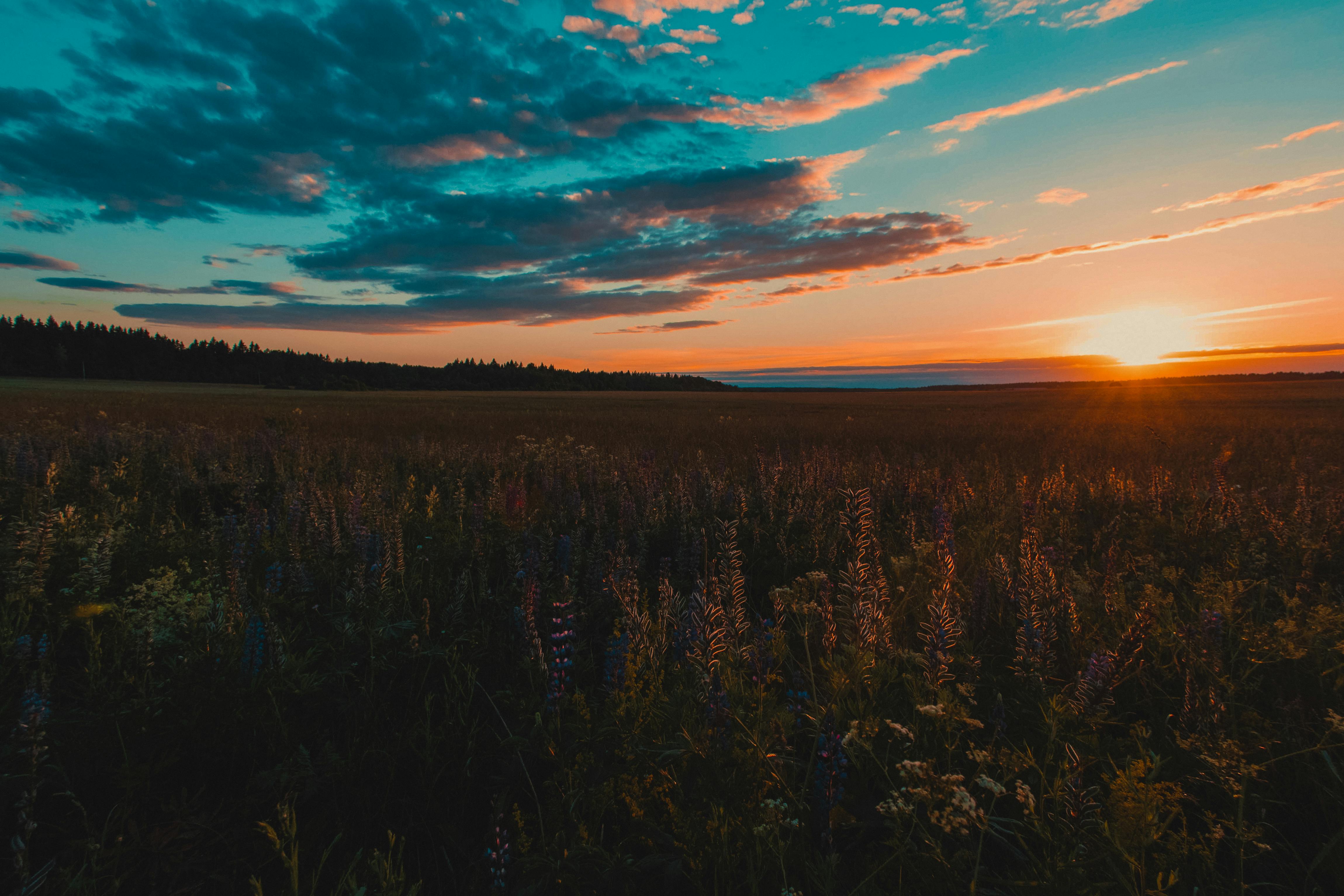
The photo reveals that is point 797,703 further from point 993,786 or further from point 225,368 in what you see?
point 225,368

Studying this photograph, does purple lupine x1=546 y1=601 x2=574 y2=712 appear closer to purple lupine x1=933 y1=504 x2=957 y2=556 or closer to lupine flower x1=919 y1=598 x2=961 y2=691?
lupine flower x1=919 y1=598 x2=961 y2=691

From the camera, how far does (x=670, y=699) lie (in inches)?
85.8

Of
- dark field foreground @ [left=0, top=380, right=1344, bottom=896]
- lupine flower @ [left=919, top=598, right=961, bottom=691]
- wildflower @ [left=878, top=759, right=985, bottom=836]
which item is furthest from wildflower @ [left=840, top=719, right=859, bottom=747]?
lupine flower @ [left=919, top=598, right=961, bottom=691]

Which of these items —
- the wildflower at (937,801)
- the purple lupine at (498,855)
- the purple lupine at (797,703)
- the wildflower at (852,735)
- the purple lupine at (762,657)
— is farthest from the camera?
the purple lupine at (762,657)

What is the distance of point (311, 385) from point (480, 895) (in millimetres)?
120912

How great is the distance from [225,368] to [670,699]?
139m

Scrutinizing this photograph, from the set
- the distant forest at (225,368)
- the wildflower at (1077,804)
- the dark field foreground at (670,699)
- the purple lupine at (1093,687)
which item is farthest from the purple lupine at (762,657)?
the distant forest at (225,368)

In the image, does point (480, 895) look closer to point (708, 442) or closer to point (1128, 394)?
point (708, 442)

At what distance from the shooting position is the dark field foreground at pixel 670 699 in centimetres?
158

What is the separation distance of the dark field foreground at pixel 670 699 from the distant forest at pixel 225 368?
88.3 m

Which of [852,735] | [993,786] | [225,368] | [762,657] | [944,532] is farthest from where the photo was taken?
[225,368]

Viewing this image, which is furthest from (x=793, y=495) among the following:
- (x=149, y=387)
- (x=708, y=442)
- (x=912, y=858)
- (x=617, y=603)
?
(x=149, y=387)

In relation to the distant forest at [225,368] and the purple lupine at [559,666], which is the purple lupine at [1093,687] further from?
the distant forest at [225,368]

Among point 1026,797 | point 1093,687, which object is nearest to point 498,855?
point 1026,797
